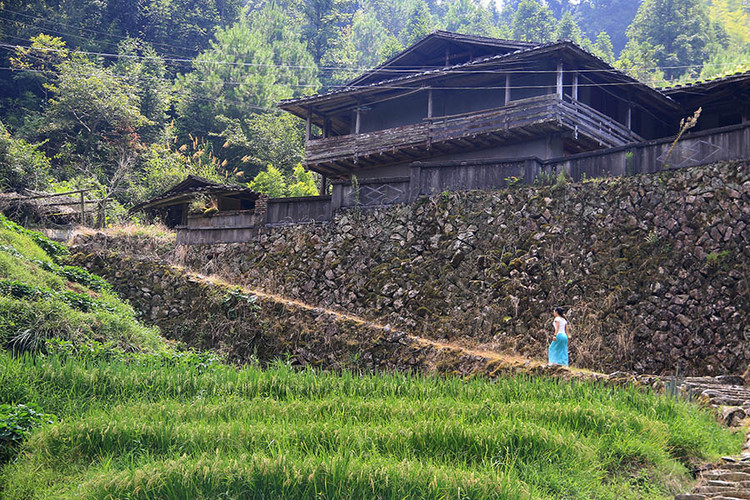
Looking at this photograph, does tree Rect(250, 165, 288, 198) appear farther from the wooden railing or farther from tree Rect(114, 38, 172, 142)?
tree Rect(114, 38, 172, 142)

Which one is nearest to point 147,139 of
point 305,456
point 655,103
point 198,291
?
point 198,291

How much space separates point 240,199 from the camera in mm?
28391

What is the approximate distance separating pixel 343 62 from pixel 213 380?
49158mm

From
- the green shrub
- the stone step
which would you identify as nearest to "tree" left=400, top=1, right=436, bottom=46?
the green shrub

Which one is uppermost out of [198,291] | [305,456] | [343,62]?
[343,62]

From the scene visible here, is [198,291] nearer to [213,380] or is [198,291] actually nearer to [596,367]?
[213,380]

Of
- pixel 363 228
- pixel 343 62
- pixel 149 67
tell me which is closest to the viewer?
pixel 363 228

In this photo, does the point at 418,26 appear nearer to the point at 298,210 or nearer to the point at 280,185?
the point at 280,185

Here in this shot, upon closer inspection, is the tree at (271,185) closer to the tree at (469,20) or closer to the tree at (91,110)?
the tree at (91,110)

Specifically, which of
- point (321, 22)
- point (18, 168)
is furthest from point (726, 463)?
point (321, 22)

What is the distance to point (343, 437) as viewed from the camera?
768cm

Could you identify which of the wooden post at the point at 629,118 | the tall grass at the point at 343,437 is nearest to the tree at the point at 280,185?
the wooden post at the point at 629,118

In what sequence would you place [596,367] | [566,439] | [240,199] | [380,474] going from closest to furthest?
[380,474] < [566,439] < [596,367] < [240,199]

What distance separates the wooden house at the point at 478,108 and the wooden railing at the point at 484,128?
0.04m
